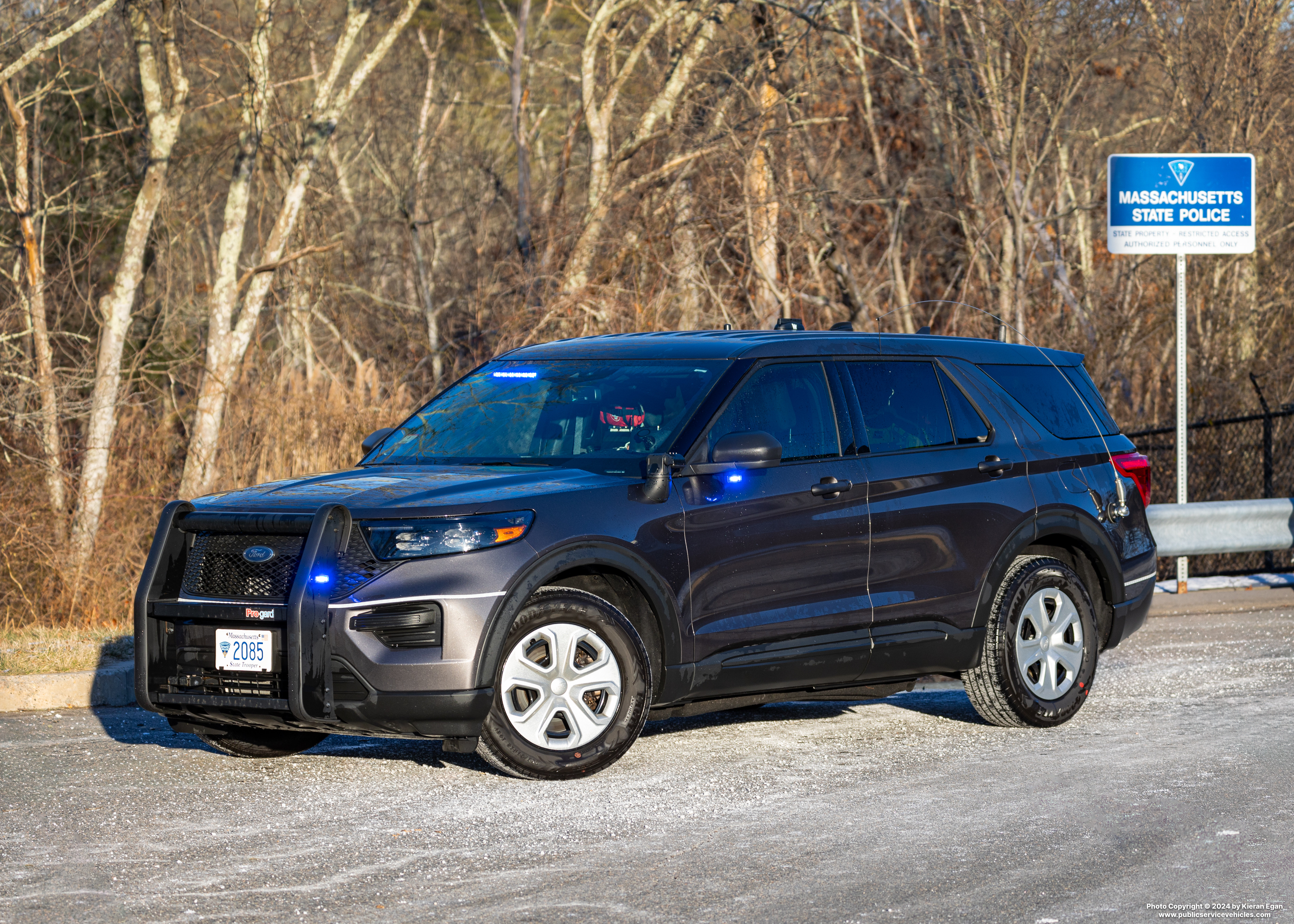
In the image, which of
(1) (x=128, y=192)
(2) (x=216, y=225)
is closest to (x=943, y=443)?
(1) (x=128, y=192)

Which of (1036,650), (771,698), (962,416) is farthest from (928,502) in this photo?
(771,698)

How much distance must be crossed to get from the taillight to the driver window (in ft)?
7.04

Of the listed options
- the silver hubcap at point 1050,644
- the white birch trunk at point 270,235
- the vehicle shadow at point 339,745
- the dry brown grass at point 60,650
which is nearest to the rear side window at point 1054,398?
the silver hubcap at point 1050,644

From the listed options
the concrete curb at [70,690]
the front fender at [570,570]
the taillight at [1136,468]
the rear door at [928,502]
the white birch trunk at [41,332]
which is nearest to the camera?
the front fender at [570,570]

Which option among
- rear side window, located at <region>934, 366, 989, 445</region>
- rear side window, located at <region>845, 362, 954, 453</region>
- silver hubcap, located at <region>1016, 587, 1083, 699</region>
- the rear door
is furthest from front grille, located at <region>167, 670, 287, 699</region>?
silver hubcap, located at <region>1016, 587, 1083, 699</region>

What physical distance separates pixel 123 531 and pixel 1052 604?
24.5 ft

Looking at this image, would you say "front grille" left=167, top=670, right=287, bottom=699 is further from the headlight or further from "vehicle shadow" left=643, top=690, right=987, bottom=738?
"vehicle shadow" left=643, top=690, right=987, bottom=738

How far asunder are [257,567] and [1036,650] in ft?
12.9

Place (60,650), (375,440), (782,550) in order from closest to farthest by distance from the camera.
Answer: (782,550) < (375,440) < (60,650)

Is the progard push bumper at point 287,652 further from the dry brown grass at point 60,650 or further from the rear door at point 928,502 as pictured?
the rear door at point 928,502

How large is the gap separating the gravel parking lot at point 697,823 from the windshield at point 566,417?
1372 mm

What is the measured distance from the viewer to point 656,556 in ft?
22.2

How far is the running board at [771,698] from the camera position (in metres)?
7.07

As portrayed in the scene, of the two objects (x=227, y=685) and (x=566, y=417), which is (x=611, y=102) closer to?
(x=566, y=417)
